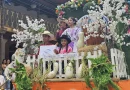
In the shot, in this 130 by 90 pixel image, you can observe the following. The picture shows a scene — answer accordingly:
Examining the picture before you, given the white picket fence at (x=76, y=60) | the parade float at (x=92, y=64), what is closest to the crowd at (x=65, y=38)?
the parade float at (x=92, y=64)

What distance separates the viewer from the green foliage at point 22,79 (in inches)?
160

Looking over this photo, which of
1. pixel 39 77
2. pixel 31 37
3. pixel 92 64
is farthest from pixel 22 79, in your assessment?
pixel 31 37

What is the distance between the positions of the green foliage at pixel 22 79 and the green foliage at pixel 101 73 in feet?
3.59

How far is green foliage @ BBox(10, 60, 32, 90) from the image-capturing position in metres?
4.06

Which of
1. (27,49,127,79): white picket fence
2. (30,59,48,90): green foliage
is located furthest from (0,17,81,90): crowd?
(30,59,48,90): green foliage

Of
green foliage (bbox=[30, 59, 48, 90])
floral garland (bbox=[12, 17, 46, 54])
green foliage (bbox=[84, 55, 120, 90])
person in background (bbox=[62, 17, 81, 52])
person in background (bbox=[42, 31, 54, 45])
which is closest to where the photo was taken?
green foliage (bbox=[84, 55, 120, 90])

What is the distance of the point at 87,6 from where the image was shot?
5.93m

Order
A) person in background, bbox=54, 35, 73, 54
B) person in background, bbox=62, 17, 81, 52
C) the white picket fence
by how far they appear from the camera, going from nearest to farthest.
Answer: the white picket fence, person in background, bbox=54, 35, 73, 54, person in background, bbox=62, 17, 81, 52

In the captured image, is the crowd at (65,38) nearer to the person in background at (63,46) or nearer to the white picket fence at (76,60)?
the person in background at (63,46)

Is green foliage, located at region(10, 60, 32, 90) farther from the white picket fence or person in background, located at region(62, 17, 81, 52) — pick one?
person in background, located at region(62, 17, 81, 52)

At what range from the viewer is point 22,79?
4062mm

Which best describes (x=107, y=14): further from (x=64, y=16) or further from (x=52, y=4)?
(x=52, y=4)

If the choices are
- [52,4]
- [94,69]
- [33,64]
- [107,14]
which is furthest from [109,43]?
[52,4]

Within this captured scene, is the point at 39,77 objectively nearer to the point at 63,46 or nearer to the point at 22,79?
the point at 22,79
